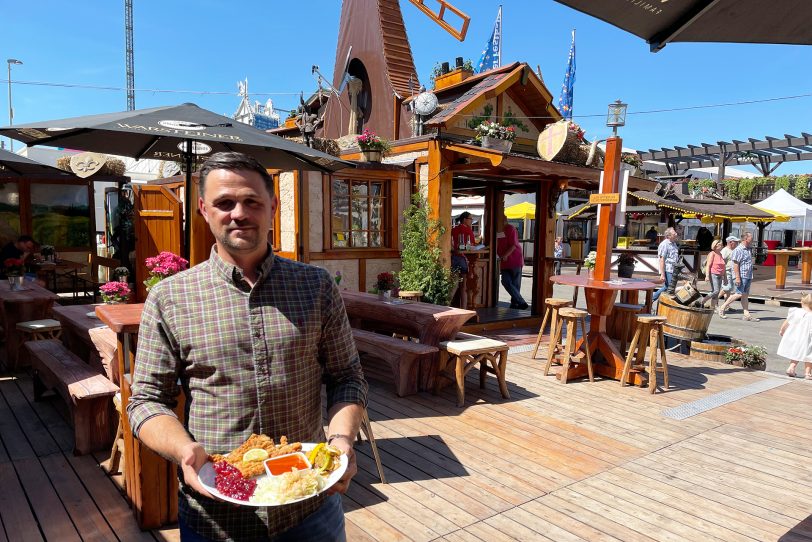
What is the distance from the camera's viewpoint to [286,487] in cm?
131

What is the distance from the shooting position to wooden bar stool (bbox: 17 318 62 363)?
226 inches

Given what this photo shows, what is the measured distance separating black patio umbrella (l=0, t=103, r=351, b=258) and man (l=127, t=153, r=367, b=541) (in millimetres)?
2675

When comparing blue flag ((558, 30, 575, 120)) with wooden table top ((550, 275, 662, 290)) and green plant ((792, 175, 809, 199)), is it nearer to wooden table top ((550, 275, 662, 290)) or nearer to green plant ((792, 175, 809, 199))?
green plant ((792, 175, 809, 199))

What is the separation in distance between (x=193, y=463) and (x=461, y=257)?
8.23 metres

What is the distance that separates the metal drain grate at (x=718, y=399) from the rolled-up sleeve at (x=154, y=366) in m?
5.06

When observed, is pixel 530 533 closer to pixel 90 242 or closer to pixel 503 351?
pixel 503 351

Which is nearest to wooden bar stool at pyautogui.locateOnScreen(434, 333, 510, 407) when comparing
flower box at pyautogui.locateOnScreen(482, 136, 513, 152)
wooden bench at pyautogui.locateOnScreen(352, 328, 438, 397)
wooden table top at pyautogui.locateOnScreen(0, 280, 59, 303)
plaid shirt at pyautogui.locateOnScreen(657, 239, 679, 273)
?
wooden bench at pyautogui.locateOnScreen(352, 328, 438, 397)

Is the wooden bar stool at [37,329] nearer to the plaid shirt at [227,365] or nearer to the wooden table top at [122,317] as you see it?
the wooden table top at [122,317]

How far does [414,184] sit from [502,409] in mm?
4646

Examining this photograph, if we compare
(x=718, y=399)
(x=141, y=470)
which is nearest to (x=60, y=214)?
(x=141, y=470)

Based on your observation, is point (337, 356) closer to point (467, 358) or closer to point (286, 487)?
point (286, 487)

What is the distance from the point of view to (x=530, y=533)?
3.04 meters

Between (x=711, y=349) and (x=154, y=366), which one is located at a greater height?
(x=154, y=366)

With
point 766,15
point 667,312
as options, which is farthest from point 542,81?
point 766,15
